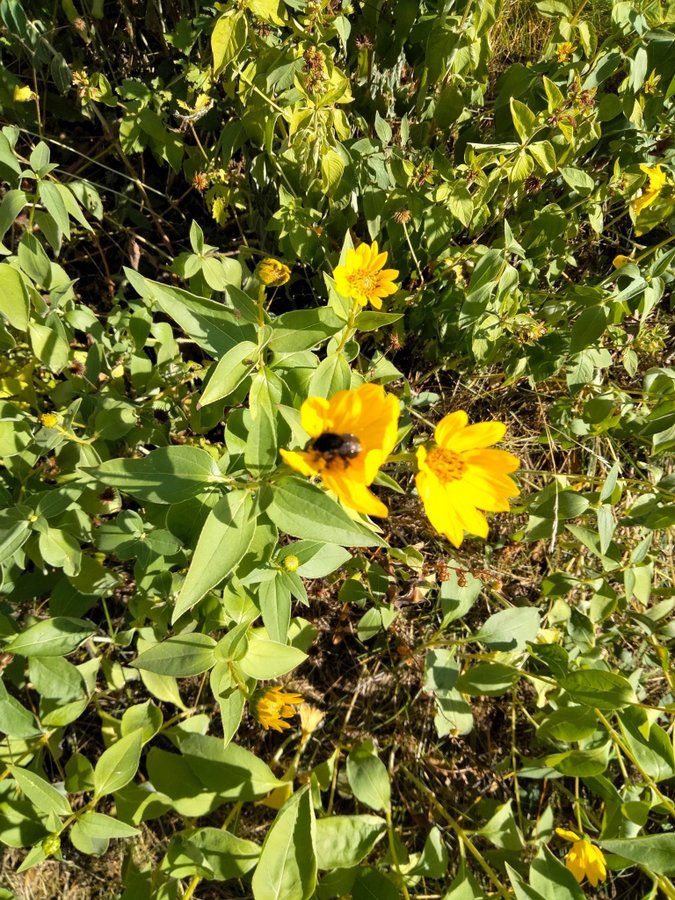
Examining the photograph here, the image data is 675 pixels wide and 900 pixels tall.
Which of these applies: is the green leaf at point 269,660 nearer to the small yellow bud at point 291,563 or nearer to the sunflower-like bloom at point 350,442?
the small yellow bud at point 291,563

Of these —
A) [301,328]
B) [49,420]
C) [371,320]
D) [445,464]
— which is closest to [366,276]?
[371,320]

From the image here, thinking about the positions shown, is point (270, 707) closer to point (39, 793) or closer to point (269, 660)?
point (269, 660)

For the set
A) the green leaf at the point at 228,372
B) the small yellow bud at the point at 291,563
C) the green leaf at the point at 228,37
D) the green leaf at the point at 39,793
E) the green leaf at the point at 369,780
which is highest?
the green leaf at the point at 228,37

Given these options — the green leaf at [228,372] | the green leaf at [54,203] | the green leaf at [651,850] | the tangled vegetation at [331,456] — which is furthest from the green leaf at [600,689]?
the green leaf at [54,203]

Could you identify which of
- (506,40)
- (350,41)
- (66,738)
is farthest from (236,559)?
(506,40)

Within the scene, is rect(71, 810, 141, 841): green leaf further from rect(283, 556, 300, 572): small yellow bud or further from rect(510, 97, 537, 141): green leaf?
rect(510, 97, 537, 141): green leaf

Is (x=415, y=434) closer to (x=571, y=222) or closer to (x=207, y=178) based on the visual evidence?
(x=571, y=222)
